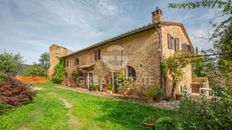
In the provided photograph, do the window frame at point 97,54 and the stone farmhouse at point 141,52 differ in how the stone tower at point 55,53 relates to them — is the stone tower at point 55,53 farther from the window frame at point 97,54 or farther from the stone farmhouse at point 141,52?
the window frame at point 97,54

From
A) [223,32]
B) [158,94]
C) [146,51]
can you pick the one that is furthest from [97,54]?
[223,32]

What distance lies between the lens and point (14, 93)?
31.0 ft

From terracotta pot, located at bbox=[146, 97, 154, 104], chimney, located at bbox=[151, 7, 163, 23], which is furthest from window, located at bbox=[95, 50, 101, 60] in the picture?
terracotta pot, located at bbox=[146, 97, 154, 104]

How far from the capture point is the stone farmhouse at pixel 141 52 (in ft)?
39.0

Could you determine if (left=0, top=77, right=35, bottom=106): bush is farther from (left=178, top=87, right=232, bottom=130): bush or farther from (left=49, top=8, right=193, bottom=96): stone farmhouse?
(left=178, top=87, right=232, bottom=130): bush

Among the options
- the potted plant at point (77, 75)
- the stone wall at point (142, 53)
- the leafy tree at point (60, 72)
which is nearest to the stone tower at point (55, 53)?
the leafy tree at point (60, 72)

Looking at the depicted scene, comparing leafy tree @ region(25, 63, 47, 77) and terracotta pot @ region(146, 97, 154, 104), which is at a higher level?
leafy tree @ region(25, 63, 47, 77)

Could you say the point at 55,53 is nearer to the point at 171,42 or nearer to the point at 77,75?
the point at 77,75

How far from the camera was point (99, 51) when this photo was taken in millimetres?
17859

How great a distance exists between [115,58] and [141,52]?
11.3 feet

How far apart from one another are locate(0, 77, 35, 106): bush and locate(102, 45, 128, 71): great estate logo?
791 cm

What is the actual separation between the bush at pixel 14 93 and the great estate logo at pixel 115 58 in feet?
26.0

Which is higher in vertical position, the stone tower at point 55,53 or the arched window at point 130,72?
the stone tower at point 55,53

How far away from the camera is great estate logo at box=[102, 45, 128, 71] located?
1479cm
